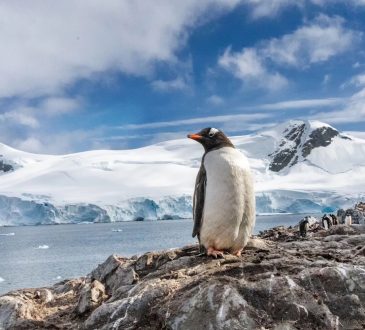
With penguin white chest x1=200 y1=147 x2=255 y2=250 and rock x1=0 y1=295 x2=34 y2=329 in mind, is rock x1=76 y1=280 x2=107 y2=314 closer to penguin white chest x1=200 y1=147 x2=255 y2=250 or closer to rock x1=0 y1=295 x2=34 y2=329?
Answer: rock x1=0 y1=295 x2=34 y2=329

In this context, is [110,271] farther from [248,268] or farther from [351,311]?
[351,311]

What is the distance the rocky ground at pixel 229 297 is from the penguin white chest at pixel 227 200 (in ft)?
→ 1.13

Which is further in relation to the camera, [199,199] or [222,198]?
[199,199]

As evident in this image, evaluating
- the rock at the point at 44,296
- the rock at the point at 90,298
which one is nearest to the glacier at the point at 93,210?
the rock at the point at 44,296

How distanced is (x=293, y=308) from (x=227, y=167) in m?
2.32

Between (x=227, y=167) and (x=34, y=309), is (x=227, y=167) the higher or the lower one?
the higher one

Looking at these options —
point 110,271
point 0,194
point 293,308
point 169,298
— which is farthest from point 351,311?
point 0,194

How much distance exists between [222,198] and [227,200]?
75 mm

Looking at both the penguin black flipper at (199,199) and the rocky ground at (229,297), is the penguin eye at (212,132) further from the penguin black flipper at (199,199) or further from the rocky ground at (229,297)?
the rocky ground at (229,297)

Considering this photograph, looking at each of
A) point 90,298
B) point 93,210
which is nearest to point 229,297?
point 90,298

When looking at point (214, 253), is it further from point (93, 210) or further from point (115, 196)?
point (115, 196)

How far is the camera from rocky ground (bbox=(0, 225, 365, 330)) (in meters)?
6.66

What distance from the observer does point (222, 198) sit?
829cm

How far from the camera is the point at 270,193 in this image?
13200cm
